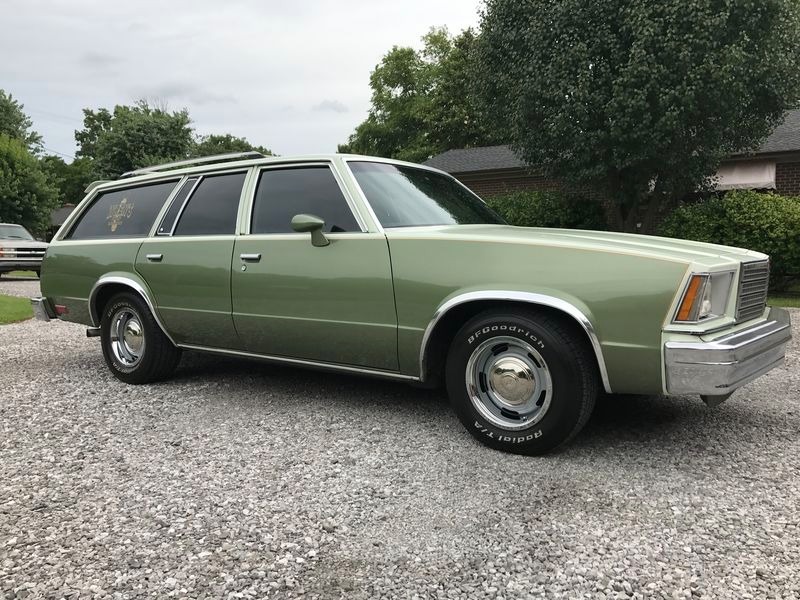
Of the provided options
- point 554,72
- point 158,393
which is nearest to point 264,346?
point 158,393

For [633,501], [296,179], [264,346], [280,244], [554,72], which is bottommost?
[633,501]

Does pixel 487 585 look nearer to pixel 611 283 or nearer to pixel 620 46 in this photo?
pixel 611 283

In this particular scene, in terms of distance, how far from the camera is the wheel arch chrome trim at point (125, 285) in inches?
189

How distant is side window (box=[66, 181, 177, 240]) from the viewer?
5.04 metres

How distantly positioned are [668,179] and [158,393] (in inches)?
435

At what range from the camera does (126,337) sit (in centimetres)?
516

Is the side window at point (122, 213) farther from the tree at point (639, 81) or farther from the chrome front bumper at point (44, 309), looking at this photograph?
the tree at point (639, 81)

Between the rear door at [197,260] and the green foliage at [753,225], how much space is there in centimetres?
1020

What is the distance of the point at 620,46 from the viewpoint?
11.2 m

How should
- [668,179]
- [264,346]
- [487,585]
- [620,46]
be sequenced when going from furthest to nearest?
[668,179] < [620,46] < [264,346] < [487,585]

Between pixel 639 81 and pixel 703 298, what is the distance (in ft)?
29.8

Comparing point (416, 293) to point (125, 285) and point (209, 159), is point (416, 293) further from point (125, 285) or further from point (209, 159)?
point (125, 285)

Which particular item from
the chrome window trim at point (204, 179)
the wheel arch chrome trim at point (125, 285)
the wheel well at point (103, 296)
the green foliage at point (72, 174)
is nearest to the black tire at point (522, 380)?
the chrome window trim at point (204, 179)

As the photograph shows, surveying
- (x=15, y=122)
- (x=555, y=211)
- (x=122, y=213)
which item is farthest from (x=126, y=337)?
(x=15, y=122)
